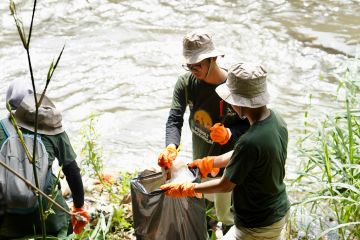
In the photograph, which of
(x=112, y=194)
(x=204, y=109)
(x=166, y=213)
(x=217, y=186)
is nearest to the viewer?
(x=217, y=186)

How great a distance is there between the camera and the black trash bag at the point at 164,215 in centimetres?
276

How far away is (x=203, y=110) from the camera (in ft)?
10.2

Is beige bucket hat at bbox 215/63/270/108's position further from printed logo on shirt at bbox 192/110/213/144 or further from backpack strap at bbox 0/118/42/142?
backpack strap at bbox 0/118/42/142

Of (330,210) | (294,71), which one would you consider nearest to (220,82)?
(330,210)

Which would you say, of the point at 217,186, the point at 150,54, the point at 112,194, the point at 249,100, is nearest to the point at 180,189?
the point at 217,186

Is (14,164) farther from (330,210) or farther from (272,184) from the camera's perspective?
(330,210)

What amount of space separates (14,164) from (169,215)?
0.88m

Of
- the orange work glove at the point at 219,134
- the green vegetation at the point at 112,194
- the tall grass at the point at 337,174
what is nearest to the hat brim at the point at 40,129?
the green vegetation at the point at 112,194

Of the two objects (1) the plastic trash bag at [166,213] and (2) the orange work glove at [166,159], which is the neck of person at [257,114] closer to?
(1) the plastic trash bag at [166,213]

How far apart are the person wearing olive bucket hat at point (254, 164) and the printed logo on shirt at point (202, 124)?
564 millimetres

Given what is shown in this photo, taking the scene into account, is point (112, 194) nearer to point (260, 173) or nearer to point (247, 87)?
point (260, 173)

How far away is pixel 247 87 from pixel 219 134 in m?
0.59

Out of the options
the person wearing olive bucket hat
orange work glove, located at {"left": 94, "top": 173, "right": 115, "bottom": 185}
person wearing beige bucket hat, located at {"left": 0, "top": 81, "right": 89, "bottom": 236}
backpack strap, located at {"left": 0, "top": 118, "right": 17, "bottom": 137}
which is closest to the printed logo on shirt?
the person wearing olive bucket hat

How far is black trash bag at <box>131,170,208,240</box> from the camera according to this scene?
2.76 meters
